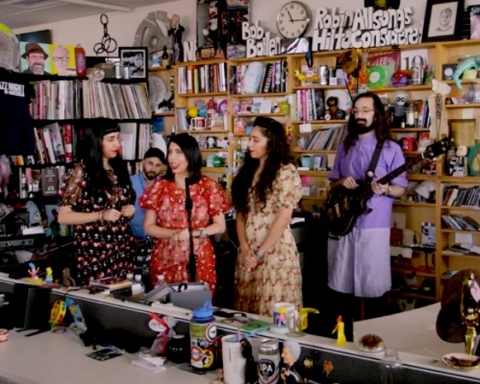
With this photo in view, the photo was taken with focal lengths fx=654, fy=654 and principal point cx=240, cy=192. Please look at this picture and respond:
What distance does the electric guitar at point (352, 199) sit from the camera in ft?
14.4

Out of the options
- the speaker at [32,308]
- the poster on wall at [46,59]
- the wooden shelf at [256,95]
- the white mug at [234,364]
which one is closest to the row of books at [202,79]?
the wooden shelf at [256,95]

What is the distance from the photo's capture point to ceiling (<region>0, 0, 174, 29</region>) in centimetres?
680

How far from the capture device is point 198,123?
21.5 feet

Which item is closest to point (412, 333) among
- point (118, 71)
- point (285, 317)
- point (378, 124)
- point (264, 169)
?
point (285, 317)

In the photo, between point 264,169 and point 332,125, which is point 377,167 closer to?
point 264,169

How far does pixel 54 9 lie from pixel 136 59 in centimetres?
145

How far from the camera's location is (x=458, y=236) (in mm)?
5160

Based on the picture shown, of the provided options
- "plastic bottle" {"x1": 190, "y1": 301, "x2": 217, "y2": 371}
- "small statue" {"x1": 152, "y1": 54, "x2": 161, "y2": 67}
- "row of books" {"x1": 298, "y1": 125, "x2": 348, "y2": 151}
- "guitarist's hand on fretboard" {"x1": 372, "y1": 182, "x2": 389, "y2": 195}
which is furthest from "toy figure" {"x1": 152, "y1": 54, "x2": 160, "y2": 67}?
"plastic bottle" {"x1": 190, "y1": 301, "x2": 217, "y2": 371}

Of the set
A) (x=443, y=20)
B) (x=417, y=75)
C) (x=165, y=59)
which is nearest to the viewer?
(x=443, y=20)

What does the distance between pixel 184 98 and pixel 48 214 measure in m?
1.91

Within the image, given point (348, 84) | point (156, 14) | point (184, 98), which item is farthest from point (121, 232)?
point (156, 14)

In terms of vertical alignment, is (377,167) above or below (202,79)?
below

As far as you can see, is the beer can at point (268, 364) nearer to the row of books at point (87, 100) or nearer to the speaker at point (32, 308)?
the speaker at point (32, 308)

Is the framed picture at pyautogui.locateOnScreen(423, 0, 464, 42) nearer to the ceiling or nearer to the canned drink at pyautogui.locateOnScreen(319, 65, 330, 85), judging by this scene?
the canned drink at pyautogui.locateOnScreen(319, 65, 330, 85)
